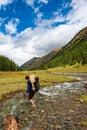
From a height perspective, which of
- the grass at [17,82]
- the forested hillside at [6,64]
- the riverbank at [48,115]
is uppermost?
the forested hillside at [6,64]

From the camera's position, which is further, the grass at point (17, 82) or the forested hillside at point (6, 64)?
the forested hillside at point (6, 64)

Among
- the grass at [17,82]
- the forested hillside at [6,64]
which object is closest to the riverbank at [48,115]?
the grass at [17,82]

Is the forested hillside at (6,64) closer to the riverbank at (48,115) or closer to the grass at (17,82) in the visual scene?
the grass at (17,82)

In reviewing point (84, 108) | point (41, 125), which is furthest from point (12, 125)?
point (84, 108)

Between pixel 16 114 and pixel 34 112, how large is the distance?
Answer: 217 centimetres

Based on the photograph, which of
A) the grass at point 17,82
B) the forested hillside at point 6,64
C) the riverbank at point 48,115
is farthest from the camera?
the forested hillside at point 6,64

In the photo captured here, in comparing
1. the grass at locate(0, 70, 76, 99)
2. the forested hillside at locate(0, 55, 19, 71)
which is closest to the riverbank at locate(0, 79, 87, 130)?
the grass at locate(0, 70, 76, 99)

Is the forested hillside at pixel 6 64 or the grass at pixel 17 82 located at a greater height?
the forested hillside at pixel 6 64

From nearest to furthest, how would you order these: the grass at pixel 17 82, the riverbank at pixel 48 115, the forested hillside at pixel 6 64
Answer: the riverbank at pixel 48 115 < the grass at pixel 17 82 < the forested hillside at pixel 6 64

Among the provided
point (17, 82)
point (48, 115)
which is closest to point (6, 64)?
point (17, 82)

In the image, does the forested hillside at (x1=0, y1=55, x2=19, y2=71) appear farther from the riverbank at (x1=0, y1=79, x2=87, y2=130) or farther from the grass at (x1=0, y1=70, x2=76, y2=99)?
the riverbank at (x1=0, y1=79, x2=87, y2=130)

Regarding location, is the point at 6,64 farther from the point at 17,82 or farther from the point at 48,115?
the point at 48,115

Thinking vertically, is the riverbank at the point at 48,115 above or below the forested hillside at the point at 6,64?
below

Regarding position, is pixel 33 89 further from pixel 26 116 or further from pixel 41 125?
pixel 41 125
